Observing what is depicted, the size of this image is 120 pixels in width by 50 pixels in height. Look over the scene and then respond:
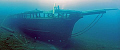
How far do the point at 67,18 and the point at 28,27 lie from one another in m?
5.00

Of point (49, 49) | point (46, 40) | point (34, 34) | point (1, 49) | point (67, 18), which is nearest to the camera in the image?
point (1, 49)

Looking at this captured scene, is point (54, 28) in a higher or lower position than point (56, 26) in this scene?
lower

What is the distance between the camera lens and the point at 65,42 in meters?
11.7

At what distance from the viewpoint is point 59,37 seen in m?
11.5

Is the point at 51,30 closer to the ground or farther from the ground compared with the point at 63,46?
farther from the ground

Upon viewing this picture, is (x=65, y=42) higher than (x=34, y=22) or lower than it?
lower

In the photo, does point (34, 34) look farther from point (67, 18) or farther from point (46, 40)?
point (67, 18)

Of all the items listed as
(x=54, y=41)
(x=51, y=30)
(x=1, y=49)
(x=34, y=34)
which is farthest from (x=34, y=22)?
(x=1, y=49)

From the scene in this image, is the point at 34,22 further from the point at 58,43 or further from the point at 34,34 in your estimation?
the point at 58,43

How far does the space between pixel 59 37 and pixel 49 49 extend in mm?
2307

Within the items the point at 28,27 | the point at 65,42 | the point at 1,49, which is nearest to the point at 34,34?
the point at 28,27

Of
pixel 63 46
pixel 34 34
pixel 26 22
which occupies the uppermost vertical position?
pixel 26 22

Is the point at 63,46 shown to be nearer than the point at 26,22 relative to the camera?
Yes

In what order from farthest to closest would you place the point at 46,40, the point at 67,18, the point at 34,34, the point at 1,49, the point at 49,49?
the point at 34,34
the point at 46,40
the point at 67,18
the point at 49,49
the point at 1,49
